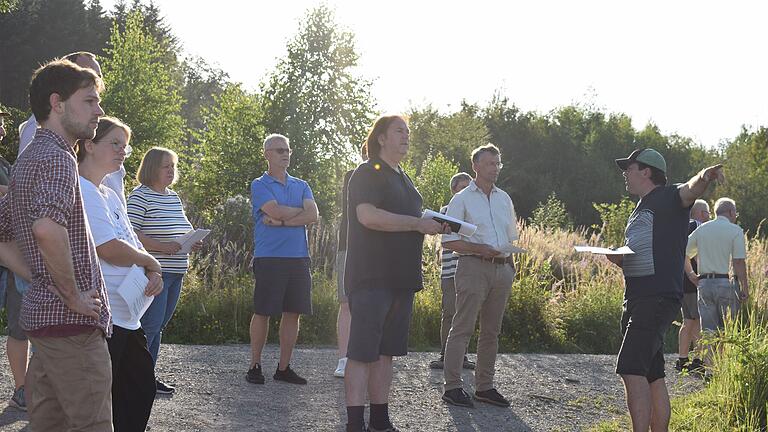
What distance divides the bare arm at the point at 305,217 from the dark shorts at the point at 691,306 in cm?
450

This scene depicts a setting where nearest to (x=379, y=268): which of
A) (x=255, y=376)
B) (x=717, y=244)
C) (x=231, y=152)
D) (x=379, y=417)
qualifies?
(x=379, y=417)

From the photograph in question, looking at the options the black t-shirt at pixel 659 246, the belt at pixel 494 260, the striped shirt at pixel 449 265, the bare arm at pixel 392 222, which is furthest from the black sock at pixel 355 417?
the striped shirt at pixel 449 265

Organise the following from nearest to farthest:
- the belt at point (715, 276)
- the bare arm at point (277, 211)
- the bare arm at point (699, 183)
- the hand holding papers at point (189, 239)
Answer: the bare arm at point (699, 183) → the hand holding papers at point (189, 239) → the bare arm at point (277, 211) → the belt at point (715, 276)

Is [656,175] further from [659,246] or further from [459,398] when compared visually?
[459,398]

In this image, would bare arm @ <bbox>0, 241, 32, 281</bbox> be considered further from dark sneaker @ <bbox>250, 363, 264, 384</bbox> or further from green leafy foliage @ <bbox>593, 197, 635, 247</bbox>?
green leafy foliage @ <bbox>593, 197, 635, 247</bbox>

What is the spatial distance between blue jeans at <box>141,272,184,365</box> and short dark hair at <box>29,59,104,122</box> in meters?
3.03

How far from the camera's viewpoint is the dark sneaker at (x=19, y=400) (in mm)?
6172

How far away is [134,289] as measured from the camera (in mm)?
4215

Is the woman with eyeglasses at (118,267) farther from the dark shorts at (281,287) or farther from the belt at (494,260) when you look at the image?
the belt at (494,260)

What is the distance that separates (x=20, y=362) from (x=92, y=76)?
10.9 feet

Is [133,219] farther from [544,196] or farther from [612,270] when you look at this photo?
[544,196]

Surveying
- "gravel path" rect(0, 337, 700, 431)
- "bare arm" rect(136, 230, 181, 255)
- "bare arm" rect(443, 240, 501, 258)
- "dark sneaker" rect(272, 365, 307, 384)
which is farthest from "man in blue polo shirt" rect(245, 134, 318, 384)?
"bare arm" rect(136, 230, 181, 255)

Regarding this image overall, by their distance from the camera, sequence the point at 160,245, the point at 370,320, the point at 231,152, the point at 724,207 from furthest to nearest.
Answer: the point at 231,152 → the point at 724,207 → the point at 160,245 → the point at 370,320

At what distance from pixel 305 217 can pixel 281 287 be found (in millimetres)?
607
